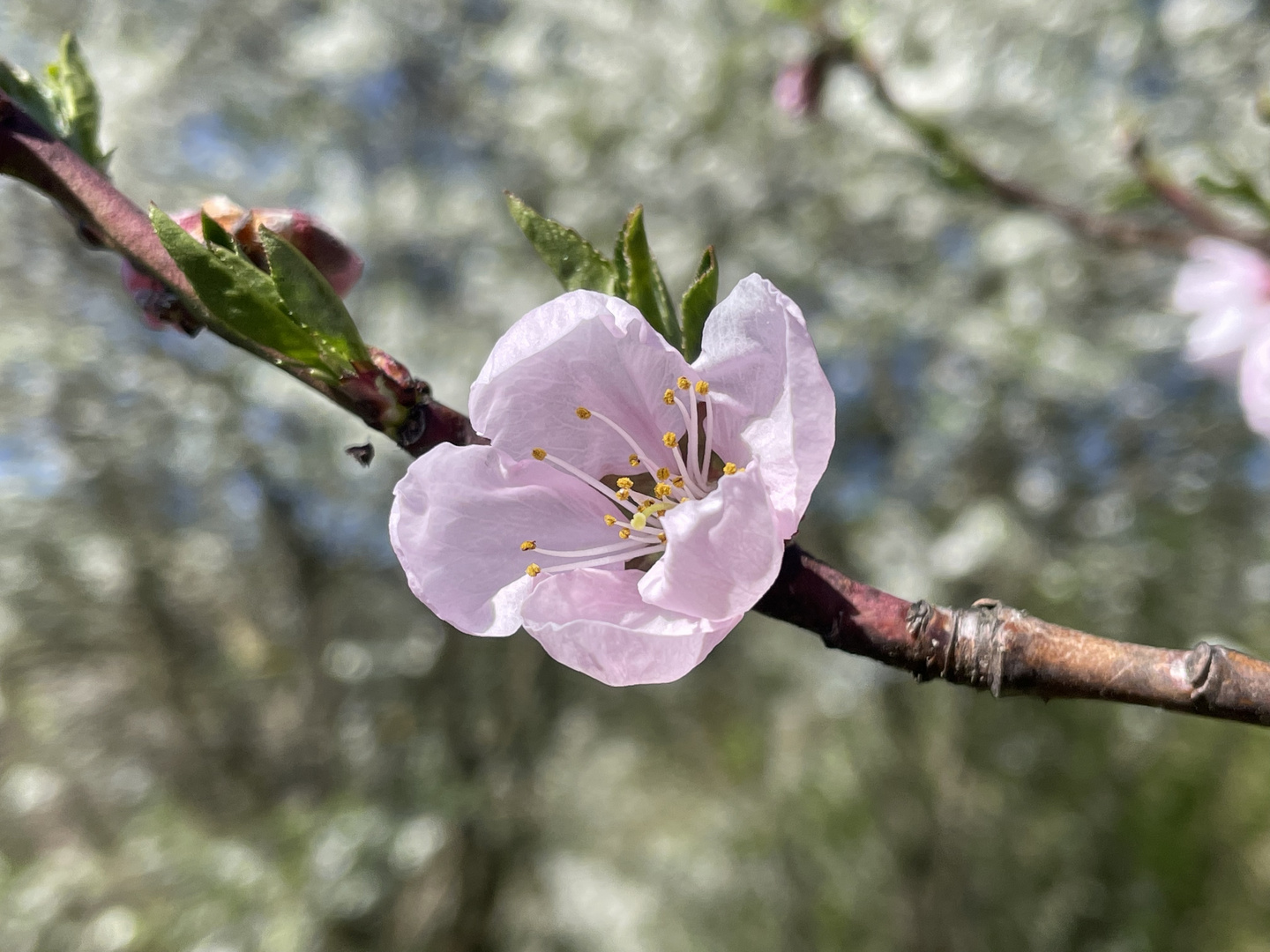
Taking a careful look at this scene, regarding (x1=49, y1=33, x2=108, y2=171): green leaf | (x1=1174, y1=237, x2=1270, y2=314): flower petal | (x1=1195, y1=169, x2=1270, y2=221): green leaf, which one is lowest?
(x1=1174, y1=237, x2=1270, y2=314): flower petal

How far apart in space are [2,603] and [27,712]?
651 mm

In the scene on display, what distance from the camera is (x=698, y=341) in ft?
1.93

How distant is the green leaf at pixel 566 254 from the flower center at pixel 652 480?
0.30ft

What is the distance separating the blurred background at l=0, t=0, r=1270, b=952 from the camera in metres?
3.61

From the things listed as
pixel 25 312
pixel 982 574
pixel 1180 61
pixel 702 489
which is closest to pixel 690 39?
pixel 1180 61

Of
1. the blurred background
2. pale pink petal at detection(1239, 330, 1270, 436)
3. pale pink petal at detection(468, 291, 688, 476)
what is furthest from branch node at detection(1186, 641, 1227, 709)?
the blurred background

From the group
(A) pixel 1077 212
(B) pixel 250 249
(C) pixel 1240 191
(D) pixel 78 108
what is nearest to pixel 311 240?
(B) pixel 250 249

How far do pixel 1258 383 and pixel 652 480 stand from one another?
1.17m

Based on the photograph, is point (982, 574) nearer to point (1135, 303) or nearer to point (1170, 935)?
point (1135, 303)

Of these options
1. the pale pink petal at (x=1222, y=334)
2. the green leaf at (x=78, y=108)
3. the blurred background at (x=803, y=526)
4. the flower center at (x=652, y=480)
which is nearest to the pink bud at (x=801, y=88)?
the pale pink petal at (x=1222, y=334)

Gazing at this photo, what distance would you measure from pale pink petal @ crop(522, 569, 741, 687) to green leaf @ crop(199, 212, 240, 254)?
0.95ft

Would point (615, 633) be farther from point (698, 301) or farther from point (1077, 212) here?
point (1077, 212)

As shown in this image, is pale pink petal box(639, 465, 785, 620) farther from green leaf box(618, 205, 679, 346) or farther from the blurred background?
the blurred background

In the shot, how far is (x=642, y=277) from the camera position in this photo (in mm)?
539
